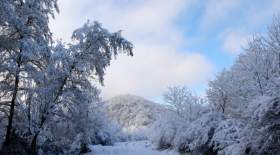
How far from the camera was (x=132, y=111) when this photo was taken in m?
128

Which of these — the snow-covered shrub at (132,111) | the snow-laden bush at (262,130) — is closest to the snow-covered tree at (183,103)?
the snow-laden bush at (262,130)

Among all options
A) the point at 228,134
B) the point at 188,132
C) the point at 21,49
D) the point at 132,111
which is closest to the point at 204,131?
the point at 188,132

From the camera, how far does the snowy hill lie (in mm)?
114875

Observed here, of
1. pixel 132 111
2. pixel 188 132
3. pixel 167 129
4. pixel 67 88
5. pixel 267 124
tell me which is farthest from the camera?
pixel 132 111

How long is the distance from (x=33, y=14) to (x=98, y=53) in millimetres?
3544

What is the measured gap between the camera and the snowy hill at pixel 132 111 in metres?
115

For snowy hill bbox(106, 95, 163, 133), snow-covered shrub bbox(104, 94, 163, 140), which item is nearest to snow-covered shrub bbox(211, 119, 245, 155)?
snow-covered shrub bbox(104, 94, 163, 140)

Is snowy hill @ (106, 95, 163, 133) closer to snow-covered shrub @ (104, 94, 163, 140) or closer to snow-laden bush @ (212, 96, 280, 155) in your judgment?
snow-covered shrub @ (104, 94, 163, 140)

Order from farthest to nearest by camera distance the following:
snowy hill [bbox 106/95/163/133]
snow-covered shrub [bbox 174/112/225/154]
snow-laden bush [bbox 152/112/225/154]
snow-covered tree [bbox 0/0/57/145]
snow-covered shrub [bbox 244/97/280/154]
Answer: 1. snowy hill [bbox 106/95/163/133]
2. snow-laden bush [bbox 152/112/225/154]
3. snow-covered shrub [bbox 174/112/225/154]
4. snow-covered tree [bbox 0/0/57/145]
5. snow-covered shrub [bbox 244/97/280/154]

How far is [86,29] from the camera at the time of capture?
53.8 ft

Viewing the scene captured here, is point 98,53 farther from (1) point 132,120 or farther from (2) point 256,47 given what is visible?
(1) point 132,120

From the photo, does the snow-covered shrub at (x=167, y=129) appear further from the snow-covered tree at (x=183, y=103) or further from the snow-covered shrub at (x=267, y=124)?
the snow-covered shrub at (x=267, y=124)

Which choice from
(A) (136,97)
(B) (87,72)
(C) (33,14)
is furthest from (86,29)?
(A) (136,97)

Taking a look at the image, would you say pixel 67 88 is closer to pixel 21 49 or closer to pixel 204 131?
pixel 21 49
